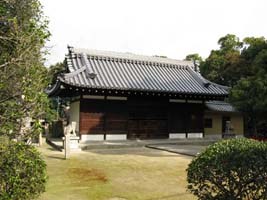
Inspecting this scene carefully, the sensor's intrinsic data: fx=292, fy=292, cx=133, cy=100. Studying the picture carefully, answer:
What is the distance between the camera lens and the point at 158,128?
17859mm

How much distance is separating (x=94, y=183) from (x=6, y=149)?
3.94 meters

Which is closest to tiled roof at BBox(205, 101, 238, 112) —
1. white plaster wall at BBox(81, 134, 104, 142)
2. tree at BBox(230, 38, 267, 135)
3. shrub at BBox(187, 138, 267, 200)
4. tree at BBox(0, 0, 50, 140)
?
tree at BBox(230, 38, 267, 135)

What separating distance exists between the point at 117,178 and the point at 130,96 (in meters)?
9.57

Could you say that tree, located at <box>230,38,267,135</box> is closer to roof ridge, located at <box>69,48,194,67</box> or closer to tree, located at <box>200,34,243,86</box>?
roof ridge, located at <box>69,48,194,67</box>

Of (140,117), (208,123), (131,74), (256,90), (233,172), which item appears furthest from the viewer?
(208,123)

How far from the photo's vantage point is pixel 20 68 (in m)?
3.33

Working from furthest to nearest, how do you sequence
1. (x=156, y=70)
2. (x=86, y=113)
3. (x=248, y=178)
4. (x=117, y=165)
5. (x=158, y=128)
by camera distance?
(x=156, y=70), (x=158, y=128), (x=86, y=113), (x=117, y=165), (x=248, y=178)

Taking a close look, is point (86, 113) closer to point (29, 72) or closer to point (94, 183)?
point (94, 183)

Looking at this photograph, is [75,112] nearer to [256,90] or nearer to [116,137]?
[116,137]

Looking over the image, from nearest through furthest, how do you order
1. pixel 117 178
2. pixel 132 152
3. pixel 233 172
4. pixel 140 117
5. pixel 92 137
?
pixel 233 172, pixel 117 178, pixel 132 152, pixel 92 137, pixel 140 117

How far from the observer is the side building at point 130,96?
15.9 meters

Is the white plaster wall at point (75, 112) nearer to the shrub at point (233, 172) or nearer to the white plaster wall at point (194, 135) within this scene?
the white plaster wall at point (194, 135)

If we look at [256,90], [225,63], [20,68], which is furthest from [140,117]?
[20,68]

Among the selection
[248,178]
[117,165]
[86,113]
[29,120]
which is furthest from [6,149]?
[86,113]
